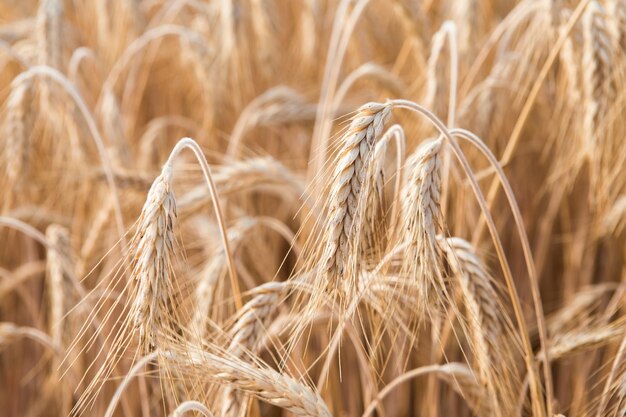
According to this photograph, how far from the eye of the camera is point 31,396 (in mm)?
2305

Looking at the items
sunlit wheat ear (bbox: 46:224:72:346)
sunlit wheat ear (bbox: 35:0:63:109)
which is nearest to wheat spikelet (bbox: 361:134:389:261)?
sunlit wheat ear (bbox: 46:224:72:346)

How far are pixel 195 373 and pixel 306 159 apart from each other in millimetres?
1441

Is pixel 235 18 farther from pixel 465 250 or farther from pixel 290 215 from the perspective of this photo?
pixel 465 250

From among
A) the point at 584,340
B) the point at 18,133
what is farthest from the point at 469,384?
the point at 18,133

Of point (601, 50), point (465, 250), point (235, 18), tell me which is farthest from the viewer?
point (235, 18)

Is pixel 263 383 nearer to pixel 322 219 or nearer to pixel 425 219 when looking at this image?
pixel 425 219

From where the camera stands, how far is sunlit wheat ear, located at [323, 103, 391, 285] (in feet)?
3.26

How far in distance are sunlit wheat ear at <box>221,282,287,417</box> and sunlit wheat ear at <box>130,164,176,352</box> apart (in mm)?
203

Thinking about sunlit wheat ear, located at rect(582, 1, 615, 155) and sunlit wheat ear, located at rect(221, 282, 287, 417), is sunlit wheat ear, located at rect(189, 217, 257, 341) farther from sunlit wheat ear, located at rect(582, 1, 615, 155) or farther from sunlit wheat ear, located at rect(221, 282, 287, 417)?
sunlit wheat ear, located at rect(582, 1, 615, 155)

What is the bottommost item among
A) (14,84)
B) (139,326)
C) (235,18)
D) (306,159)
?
(139,326)

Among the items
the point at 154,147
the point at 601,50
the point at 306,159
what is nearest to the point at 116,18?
the point at 154,147

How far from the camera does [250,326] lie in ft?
4.06

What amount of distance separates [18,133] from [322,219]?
2.66ft

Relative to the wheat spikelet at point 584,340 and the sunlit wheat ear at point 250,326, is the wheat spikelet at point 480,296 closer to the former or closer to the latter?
the wheat spikelet at point 584,340
